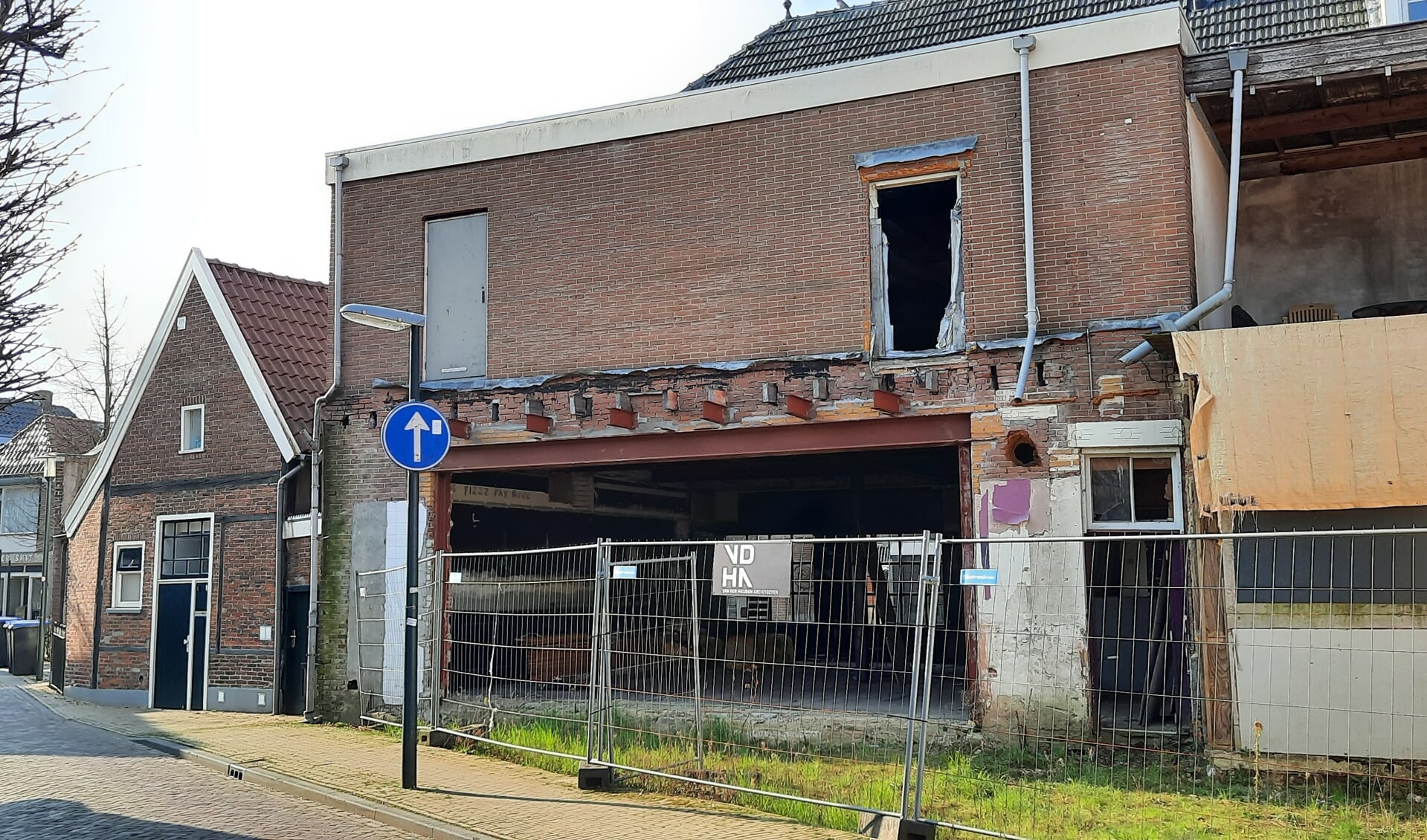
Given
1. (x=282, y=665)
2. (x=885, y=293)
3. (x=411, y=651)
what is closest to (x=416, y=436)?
(x=411, y=651)

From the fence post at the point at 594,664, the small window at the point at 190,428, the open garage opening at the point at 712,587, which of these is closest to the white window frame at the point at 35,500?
the small window at the point at 190,428

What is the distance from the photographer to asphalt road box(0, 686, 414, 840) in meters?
9.41

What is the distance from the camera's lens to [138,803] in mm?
10656

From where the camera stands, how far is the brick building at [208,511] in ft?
60.2

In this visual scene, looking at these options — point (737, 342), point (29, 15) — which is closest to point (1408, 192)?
point (737, 342)

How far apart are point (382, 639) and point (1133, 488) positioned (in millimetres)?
9599

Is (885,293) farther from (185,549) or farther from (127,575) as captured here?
(127,575)

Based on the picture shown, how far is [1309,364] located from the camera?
10758mm

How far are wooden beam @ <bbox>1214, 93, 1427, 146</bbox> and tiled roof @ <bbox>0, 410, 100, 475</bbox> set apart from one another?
35010 millimetres

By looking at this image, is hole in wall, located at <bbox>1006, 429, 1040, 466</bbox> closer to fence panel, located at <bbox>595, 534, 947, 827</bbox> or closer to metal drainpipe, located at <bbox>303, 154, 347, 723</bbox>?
fence panel, located at <bbox>595, 534, 947, 827</bbox>

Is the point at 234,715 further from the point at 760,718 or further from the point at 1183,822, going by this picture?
the point at 1183,822

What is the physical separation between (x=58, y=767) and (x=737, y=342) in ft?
27.9

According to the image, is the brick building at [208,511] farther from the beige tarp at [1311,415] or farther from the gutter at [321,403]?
the beige tarp at [1311,415]

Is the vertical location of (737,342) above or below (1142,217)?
below
